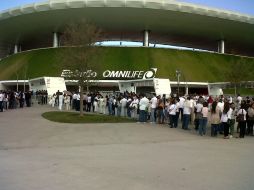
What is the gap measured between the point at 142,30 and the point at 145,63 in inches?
241

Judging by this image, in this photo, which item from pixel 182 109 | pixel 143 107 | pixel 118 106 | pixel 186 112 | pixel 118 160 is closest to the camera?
pixel 118 160

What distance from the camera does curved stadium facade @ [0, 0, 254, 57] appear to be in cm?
5284

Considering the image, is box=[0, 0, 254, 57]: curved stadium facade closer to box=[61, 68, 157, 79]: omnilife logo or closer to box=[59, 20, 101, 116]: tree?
box=[61, 68, 157, 79]: omnilife logo

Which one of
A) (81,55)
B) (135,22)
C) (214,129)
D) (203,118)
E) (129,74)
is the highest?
(135,22)

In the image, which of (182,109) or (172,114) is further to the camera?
(182,109)

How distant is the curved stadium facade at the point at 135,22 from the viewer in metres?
52.8

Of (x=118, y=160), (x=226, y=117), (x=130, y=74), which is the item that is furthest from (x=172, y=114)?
(x=130, y=74)

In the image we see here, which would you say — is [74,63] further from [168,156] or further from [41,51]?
[41,51]

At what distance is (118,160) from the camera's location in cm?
1039

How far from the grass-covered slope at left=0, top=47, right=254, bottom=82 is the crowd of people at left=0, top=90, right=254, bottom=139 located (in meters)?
27.6

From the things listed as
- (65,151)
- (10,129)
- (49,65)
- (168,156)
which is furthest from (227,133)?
(49,65)

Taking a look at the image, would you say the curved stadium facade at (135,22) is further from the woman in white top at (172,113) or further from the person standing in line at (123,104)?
the woman in white top at (172,113)

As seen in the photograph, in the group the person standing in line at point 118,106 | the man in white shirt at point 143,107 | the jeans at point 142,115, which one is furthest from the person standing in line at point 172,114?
the person standing in line at point 118,106

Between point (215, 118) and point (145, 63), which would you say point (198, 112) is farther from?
point (145, 63)
